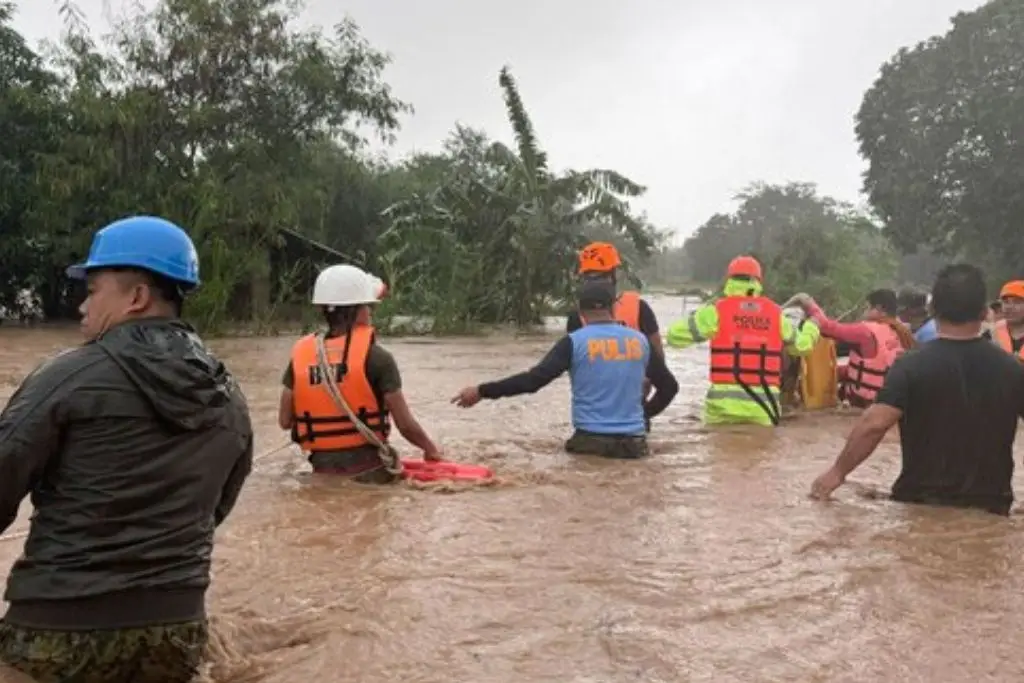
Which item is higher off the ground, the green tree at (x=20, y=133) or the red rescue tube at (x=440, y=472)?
the green tree at (x=20, y=133)

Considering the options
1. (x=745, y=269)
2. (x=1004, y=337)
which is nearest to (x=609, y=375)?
(x=745, y=269)

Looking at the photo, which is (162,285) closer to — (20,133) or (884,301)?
(884,301)

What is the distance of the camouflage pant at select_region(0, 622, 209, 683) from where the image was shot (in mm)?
2795

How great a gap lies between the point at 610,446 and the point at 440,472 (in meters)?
1.41

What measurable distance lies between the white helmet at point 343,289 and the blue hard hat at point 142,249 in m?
3.03

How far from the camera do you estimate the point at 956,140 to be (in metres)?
37.2

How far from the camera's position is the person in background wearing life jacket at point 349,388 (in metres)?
5.98

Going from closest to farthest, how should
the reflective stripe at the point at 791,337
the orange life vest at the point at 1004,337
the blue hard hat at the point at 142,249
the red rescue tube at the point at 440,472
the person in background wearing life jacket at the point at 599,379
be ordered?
the blue hard hat at the point at 142,249 → the red rescue tube at the point at 440,472 → the person in background wearing life jacket at the point at 599,379 → the reflective stripe at the point at 791,337 → the orange life vest at the point at 1004,337

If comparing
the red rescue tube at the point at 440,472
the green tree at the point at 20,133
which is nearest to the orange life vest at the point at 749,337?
the red rescue tube at the point at 440,472

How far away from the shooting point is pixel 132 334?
9.23ft

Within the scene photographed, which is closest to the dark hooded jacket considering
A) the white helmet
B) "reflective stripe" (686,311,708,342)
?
the white helmet

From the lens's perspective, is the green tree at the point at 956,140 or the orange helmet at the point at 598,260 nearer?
the orange helmet at the point at 598,260

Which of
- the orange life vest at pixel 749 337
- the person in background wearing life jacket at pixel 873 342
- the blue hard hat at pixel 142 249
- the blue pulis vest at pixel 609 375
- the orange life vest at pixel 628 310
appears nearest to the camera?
the blue hard hat at pixel 142 249

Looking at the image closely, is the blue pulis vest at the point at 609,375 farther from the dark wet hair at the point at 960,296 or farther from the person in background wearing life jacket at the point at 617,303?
the dark wet hair at the point at 960,296
